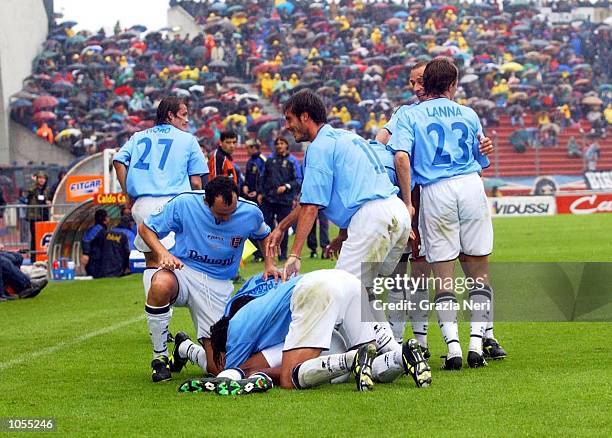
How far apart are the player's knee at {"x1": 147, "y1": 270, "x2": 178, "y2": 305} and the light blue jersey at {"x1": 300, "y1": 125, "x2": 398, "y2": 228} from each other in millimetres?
1199

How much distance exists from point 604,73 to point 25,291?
40.1 m

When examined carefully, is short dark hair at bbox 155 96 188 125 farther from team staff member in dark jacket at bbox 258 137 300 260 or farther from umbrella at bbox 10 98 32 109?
umbrella at bbox 10 98 32 109

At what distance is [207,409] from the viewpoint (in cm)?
674

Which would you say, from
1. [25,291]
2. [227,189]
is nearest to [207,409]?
[227,189]

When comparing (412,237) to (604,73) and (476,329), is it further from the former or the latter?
(604,73)

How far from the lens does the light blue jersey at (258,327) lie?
783cm

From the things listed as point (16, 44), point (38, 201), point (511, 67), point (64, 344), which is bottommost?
point (38, 201)

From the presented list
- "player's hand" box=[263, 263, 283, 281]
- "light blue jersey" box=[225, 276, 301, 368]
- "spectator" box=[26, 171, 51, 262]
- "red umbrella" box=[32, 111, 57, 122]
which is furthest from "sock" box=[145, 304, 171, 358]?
"red umbrella" box=[32, 111, 57, 122]

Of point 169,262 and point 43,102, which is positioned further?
point 43,102

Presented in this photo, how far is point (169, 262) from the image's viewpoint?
820 centimetres

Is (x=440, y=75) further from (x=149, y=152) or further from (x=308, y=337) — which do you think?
(x=149, y=152)

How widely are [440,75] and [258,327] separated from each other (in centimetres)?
231

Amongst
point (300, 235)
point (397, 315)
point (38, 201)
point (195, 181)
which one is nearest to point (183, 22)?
point (38, 201)

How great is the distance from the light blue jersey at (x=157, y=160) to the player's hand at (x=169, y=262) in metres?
2.69
